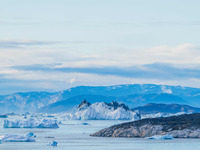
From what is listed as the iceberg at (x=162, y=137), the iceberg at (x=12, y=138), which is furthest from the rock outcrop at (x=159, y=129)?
the iceberg at (x=12, y=138)

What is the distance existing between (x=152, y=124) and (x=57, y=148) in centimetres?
2676

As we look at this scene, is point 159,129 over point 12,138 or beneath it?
over

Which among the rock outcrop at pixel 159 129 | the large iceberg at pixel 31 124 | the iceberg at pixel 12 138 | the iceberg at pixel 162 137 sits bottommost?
the iceberg at pixel 12 138

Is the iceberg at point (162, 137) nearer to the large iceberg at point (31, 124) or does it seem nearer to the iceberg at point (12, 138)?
the iceberg at point (12, 138)

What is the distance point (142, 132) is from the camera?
101 meters

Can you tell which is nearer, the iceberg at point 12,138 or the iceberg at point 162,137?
the iceberg at point 12,138

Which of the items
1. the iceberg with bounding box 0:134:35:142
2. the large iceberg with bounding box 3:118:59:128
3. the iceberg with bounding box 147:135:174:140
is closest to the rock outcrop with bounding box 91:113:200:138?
the iceberg with bounding box 147:135:174:140

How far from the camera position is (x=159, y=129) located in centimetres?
9975

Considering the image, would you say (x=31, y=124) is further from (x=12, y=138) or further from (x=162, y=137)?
(x=162, y=137)

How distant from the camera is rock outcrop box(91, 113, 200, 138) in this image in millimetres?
98062

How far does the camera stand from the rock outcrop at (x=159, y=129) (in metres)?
98.1

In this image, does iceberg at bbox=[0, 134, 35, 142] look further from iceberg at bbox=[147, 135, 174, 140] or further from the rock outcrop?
iceberg at bbox=[147, 135, 174, 140]

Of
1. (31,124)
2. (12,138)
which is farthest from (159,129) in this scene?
(31,124)

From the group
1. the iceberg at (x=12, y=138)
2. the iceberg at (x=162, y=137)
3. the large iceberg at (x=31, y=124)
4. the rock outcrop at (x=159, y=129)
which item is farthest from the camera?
the large iceberg at (x=31, y=124)
